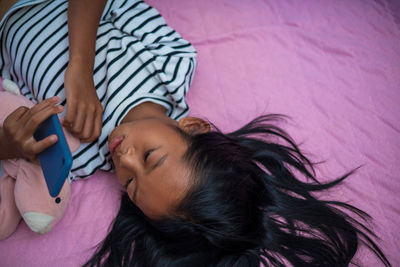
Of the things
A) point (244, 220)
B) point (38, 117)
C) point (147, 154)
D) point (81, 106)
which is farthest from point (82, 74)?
point (244, 220)

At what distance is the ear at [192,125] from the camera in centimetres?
84

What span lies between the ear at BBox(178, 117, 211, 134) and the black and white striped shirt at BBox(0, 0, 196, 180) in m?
0.12

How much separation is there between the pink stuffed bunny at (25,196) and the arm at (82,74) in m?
0.04

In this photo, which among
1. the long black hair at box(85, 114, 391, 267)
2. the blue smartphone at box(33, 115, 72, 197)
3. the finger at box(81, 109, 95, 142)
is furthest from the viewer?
the finger at box(81, 109, 95, 142)

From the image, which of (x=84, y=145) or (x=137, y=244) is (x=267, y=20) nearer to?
(x=84, y=145)

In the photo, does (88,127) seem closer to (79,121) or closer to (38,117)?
(79,121)

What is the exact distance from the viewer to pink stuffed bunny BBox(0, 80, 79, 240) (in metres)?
0.80

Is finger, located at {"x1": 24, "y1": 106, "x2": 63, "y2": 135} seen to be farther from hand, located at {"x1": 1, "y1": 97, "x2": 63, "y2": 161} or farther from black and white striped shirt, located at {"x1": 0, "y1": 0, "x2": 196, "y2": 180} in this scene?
black and white striped shirt, located at {"x1": 0, "y1": 0, "x2": 196, "y2": 180}

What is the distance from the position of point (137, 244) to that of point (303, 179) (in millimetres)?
517

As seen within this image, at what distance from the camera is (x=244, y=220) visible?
0.77 meters

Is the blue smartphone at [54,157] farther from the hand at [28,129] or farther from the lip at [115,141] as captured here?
the lip at [115,141]

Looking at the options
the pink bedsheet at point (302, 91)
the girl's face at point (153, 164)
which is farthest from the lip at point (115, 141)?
the pink bedsheet at point (302, 91)

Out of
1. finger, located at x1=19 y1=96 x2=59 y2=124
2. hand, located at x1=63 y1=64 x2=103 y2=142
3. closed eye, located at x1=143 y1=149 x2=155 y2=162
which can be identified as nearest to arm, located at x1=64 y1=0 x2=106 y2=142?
hand, located at x1=63 y1=64 x2=103 y2=142

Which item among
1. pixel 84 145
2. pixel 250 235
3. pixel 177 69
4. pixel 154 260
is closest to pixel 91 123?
pixel 84 145
